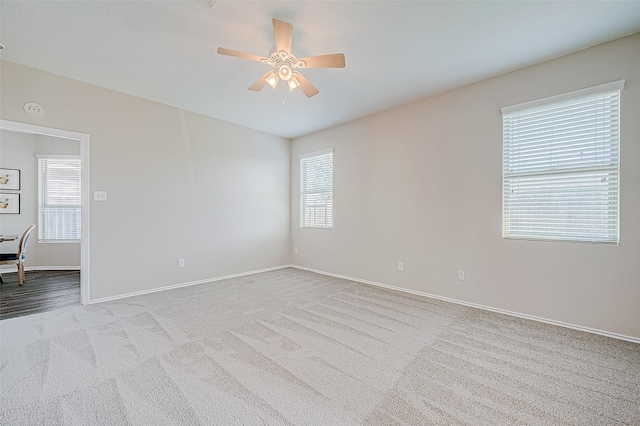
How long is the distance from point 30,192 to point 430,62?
7.47m

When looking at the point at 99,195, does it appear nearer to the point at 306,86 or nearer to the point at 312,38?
the point at 306,86

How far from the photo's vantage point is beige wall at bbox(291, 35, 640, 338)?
248 centimetres

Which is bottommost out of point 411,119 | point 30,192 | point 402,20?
point 30,192

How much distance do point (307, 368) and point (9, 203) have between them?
22.3ft

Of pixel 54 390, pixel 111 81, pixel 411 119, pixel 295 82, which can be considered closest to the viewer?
pixel 54 390

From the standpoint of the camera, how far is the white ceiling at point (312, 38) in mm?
2105

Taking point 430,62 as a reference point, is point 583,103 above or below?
below

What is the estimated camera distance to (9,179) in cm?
518

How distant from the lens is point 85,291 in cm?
333

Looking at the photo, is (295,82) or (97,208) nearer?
(295,82)

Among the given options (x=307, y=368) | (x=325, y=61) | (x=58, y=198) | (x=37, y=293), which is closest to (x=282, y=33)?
(x=325, y=61)

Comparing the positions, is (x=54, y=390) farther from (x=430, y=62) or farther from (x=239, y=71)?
(x=430, y=62)

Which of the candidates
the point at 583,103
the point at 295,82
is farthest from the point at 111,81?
the point at 583,103

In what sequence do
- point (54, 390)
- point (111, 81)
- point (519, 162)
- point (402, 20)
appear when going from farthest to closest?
point (111, 81) → point (519, 162) → point (402, 20) → point (54, 390)
